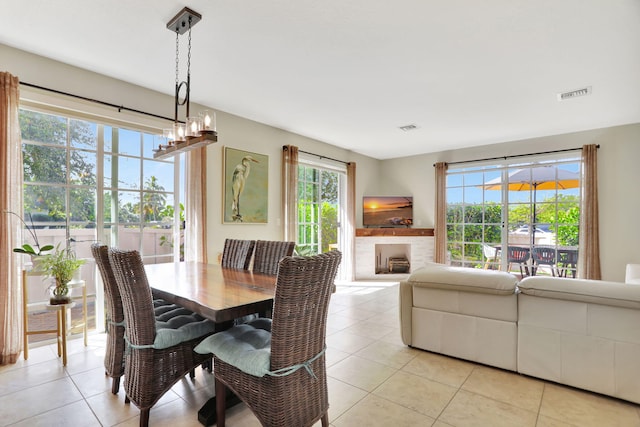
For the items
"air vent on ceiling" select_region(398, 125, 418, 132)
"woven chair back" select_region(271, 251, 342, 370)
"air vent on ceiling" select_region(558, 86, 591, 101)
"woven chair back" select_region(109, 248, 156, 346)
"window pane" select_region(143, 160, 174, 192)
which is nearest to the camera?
"woven chair back" select_region(271, 251, 342, 370)

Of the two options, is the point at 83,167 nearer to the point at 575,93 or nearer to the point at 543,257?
the point at 575,93

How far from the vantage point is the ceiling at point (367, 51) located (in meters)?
2.21

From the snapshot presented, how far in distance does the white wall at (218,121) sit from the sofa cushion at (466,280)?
2593 mm

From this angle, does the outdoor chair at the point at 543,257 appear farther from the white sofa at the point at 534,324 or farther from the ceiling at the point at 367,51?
the white sofa at the point at 534,324

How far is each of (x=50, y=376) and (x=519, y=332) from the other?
3.54 metres

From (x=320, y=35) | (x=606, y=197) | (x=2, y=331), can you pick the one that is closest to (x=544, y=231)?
(x=606, y=197)

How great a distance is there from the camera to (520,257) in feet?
18.6

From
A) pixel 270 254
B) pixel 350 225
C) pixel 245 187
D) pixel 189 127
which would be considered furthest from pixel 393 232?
pixel 189 127

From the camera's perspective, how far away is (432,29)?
2.43 metres

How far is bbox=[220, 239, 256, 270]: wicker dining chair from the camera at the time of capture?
2916mm

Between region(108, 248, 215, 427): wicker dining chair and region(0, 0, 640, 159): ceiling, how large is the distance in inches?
71.7

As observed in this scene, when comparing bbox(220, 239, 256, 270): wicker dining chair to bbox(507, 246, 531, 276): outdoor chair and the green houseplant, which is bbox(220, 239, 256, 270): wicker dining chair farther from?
bbox(507, 246, 531, 276): outdoor chair

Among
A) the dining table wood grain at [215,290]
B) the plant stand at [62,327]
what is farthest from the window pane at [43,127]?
the dining table wood grain at [215,290]

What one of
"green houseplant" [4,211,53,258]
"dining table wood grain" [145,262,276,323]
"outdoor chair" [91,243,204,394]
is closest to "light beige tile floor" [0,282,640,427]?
"outdoor chair" [91,243,204,394]
